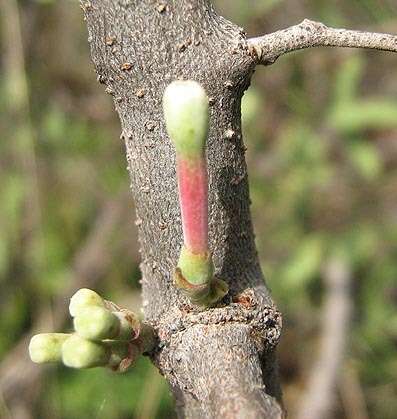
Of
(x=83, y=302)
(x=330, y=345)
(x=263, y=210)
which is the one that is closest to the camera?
(x=83, y=302)

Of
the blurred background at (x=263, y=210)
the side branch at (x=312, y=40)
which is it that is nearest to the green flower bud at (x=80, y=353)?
the side branch at (x=312, y=40)

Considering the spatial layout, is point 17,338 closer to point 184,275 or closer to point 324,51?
point 324,51

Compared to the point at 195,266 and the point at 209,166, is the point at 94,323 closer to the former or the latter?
the point at 195,266

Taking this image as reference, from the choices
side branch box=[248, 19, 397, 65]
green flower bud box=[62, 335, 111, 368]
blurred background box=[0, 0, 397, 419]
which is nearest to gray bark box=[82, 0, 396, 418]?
side branch box=[248, 19, 397, 65]

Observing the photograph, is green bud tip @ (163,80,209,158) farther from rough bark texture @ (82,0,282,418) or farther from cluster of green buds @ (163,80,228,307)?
rough bark texture @ (82,0,282,418)

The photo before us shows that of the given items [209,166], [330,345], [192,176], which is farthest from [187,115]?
[330,345]

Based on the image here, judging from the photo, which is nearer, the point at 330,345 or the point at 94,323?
the point at 94,323
